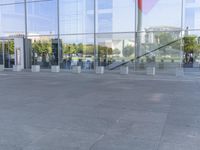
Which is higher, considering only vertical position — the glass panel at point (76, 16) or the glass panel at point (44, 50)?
the glass panel at point (76, 16)

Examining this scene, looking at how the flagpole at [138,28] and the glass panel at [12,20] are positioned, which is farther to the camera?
the glass panel at [12,20]

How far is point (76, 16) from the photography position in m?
25.1

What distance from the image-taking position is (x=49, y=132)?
5637 mm

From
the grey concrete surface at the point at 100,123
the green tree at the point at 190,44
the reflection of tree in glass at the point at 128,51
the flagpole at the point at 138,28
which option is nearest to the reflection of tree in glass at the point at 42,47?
the reflection of tree in glass at the point at 128,51

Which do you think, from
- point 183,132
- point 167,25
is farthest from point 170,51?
point 183,132

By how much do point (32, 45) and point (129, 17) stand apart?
1102 centimetres

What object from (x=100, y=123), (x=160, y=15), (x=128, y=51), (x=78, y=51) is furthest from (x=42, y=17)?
(x=100, y=123)

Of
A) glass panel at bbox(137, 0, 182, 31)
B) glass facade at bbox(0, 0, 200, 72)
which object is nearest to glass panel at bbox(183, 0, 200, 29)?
glass facade at bbox(0, 0, 200, 72)

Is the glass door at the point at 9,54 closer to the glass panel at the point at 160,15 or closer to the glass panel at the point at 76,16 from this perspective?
the glass panel at the point at 76,16

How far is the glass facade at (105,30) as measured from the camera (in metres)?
21.9

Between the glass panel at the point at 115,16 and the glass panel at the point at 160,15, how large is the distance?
86 cm

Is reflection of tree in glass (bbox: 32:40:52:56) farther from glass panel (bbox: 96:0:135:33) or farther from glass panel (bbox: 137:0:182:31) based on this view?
glass panel (bbox: 137:0:182:31)

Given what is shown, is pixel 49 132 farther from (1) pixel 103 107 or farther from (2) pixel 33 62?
(2) pixel 33 62

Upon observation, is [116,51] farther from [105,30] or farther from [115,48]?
[105,30]
